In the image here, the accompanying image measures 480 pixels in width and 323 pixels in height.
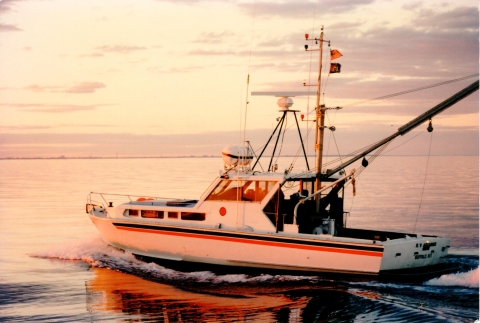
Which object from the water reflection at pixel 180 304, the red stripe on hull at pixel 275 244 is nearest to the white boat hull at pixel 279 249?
the red stripe on hull at pixel 275 244

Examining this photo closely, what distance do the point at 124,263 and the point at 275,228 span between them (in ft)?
18.2

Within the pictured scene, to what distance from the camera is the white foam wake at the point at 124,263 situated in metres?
17.3

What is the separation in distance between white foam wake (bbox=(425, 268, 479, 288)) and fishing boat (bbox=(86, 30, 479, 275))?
0.81 metres

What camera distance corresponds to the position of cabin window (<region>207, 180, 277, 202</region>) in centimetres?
1766

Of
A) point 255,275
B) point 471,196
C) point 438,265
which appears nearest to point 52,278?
point 255,275

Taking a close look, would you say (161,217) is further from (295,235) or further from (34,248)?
(34,248)

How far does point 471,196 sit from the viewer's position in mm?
41375

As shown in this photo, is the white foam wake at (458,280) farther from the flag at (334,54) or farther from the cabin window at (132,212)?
the cabin window at (132,212)

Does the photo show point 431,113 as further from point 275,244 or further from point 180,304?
point 180,304

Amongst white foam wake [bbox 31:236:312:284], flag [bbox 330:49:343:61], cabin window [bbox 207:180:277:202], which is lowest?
white foam wake [bbox 31:236:312:284]

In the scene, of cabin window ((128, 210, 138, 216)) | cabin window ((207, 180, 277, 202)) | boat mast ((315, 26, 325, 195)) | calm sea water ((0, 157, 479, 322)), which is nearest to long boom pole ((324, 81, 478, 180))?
boat mast ((315, 26, 325, 195))

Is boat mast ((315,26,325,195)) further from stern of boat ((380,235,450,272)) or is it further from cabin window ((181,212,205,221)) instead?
cabin window ((181,212,205,221))

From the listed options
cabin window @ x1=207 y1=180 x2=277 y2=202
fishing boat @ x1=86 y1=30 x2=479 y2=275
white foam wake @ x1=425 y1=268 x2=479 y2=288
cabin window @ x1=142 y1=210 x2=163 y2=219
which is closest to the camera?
white foam wake @ x1=425 y1=268 x2=479 y2=288

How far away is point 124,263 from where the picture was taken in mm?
19609
